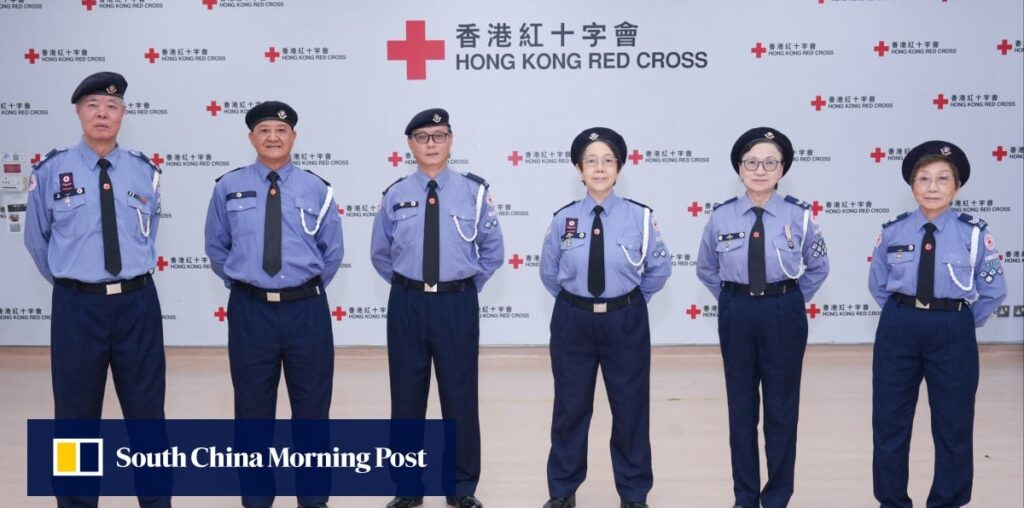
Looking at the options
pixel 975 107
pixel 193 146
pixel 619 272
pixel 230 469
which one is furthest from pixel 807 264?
pixel 193 146

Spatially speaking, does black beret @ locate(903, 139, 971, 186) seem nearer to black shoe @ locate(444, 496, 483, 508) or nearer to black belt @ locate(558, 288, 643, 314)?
black belt @ locate(558, 288, 643, 314)

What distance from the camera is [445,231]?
4.04 meters

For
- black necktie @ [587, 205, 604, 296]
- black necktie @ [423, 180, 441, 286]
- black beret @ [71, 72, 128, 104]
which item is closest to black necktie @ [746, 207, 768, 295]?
black necktie @ [587, 205, 604, 296]

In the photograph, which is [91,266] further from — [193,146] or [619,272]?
[193,146]

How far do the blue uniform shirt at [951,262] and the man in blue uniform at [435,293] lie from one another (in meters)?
1.67

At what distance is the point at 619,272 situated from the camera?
3898 mm

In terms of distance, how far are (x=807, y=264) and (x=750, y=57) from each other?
3.01 metres

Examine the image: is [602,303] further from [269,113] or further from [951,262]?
[269,113]

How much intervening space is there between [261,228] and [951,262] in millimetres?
2652

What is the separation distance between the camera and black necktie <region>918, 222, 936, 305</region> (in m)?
3.68

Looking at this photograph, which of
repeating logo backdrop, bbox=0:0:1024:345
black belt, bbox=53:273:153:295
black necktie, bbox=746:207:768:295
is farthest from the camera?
repeating logo backdrop, bbox=0:0:1024:345

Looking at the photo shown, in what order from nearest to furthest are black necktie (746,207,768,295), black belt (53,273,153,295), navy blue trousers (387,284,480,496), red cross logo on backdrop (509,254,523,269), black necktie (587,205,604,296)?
black belt (53,273,153,295) < black necktie (746,207,768,295) < black necktie (587,205,604,296) < navy blue trousers (387,284,480,496) < red cross logo on backdrop (509,254,523,269)

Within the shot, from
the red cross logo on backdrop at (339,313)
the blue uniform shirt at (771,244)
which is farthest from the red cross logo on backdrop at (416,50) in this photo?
the blue uniform shirt at (771,244)

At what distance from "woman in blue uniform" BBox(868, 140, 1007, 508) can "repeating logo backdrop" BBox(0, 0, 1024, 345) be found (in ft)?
9.40
